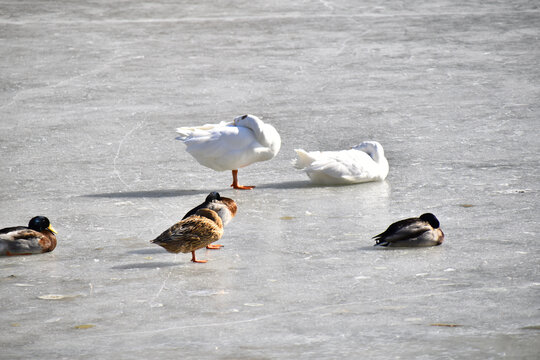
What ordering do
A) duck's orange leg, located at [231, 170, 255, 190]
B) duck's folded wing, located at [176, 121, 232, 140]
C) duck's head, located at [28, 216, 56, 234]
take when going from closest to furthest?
duck's head, located at [28, 216, 56, 234]
duck's orange leg, located at [231, 170, 255, 190]
duck's folded wing, located at [176, 121, 232, 140]

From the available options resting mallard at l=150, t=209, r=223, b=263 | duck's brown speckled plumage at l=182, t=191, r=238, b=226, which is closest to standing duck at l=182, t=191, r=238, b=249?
duck's brown speckled plumage at l=182, t=191, r=238, b=226

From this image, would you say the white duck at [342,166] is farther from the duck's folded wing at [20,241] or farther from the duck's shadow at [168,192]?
the duck's folded wing at [20,241]

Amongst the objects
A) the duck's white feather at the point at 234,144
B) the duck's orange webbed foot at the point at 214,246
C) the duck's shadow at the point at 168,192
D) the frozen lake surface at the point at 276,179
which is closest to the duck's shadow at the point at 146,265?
the frozen lake surface at the point at 276,179

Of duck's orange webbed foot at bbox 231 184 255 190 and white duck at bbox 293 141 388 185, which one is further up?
white duck at bbox 293 141 388 185

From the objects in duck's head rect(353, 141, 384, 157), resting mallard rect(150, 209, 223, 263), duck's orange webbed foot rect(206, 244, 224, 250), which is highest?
resting mallard rect(150, 209, 223, 263)

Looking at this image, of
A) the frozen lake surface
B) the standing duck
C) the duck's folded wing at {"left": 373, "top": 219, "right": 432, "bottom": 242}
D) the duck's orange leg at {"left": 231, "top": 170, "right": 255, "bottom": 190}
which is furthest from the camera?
the duck's orange leg at {"left": 231, "top": 170, "right": 255, "bottom": 190}

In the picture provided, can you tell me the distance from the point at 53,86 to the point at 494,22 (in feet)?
25.3

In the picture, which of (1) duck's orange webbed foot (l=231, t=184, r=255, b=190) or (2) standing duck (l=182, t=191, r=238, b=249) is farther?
(1) duck's orange webbed foot (l=231, t=184, r=255, b=190)

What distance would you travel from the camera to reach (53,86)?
1335cm

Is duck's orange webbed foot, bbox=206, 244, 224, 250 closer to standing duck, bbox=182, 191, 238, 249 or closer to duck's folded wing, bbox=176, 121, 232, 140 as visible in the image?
standing duck, bbox=182, 191, 238, 249

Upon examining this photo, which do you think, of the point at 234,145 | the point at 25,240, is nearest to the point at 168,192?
the point at 234,145

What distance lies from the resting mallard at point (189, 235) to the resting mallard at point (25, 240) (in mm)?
938

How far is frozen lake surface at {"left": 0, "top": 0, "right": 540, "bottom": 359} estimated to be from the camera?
17.1 feet

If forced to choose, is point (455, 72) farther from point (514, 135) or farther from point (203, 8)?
point (203, 8)
